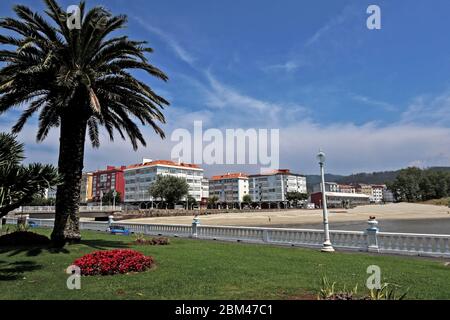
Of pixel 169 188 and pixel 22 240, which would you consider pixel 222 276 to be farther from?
pixel 169 188

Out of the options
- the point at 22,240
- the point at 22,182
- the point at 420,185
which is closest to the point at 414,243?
the point at 22,182

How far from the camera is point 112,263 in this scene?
9680mm

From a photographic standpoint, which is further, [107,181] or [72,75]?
[107,181]

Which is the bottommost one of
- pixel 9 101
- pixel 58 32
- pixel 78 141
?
pixel 78 141

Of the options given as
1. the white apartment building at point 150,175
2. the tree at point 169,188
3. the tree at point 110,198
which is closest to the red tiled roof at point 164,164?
the white apartment building at point 150,175

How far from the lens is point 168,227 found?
2400cm

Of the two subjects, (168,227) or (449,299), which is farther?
(168,227)

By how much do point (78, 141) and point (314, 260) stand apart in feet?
34.2

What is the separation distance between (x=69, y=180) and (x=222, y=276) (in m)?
8.81

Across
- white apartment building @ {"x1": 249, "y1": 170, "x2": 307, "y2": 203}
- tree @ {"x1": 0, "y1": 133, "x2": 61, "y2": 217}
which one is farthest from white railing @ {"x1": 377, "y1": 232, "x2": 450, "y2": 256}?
white apartment building @ {"x1": 249, "y1": 170, "x2": 307, "y2": 203}

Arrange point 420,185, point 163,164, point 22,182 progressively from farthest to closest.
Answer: point 420,185 → point 163,164 → point 22,182

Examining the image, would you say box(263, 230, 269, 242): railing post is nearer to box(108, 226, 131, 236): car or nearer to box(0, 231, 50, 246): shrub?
box(0, 231, 50, 246): shrub
